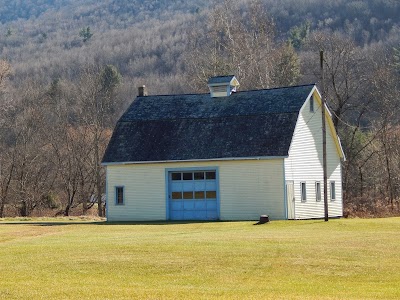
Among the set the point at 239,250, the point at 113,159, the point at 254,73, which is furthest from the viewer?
the point at 254,73

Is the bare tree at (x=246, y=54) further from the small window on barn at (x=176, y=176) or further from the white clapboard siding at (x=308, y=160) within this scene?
the small window on barn at (x=176, y=176)

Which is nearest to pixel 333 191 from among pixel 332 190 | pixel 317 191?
pixel 332 190

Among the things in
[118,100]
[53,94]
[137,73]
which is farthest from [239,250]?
[137,73]

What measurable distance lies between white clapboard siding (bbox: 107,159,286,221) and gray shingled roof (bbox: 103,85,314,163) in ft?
1.85

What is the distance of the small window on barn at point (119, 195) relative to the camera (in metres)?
Result: 47.8

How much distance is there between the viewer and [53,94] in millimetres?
90062

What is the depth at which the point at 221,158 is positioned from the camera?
4528 centimetres

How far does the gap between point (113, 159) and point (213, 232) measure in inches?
536

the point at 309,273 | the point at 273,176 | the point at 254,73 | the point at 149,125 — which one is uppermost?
the point at 254,73

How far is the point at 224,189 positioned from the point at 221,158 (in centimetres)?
164

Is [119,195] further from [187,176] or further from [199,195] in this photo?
[199,195]

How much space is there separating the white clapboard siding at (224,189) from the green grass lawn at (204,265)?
367 inches

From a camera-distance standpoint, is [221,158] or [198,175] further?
[198,175]

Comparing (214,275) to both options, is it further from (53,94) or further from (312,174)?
(53,94)
